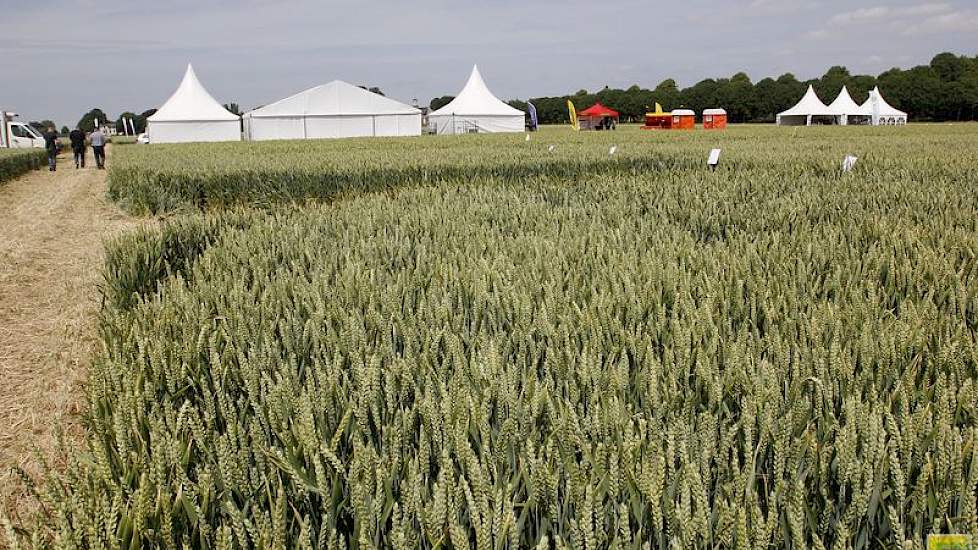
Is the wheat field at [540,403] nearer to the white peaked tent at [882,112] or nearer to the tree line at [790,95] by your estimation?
the white peaked tent at [882,112]

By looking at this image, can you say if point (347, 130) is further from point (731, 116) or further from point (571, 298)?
point (731, 116)

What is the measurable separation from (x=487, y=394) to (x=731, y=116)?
322 ft

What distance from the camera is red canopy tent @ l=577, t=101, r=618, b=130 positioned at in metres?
61.6

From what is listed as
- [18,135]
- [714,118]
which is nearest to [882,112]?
[714,118]

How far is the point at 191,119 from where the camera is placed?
4078 centimetres

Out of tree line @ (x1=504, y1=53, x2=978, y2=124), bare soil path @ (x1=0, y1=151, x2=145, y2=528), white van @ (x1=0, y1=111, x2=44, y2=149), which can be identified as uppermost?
tree line @ (x1=504, y1=53, x2=978, y2=124)

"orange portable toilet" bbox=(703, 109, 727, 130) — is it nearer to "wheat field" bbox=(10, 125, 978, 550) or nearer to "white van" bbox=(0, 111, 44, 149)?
"white van" bbox=(0, 111, 44, 149)

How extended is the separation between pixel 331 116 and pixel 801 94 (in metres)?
65.5

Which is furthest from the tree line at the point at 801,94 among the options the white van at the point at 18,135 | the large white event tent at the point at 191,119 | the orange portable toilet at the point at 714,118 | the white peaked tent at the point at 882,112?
the white van at the point at 18,135

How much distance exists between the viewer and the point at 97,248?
9.42 meters

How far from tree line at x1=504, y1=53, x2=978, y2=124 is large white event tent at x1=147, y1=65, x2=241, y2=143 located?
186ft

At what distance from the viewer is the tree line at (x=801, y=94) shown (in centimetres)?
7544

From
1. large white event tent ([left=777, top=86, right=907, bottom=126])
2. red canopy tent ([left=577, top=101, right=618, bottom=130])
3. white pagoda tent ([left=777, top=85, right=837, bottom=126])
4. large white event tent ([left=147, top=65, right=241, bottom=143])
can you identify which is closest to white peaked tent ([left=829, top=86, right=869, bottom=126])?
large white event tent ([left=777, top=86, right=907, bottom=126])

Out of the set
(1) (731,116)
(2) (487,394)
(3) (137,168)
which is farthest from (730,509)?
(1) (731,116)
